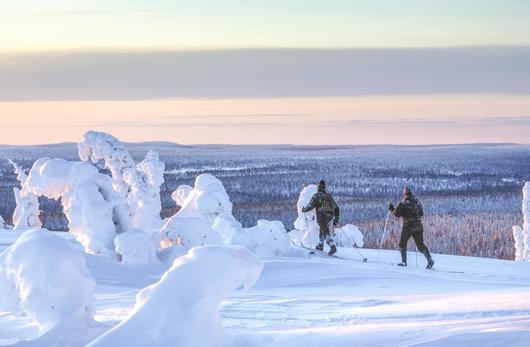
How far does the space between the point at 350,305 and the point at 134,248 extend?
6.10 metres

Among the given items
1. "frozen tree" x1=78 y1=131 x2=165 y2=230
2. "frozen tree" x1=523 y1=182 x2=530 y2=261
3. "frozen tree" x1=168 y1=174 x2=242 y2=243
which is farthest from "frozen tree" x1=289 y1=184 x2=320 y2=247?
"frozen tree" x1=523 y1=182 x2=530 y2=261

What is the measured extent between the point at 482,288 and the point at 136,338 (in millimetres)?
7318

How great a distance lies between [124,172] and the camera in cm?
2078

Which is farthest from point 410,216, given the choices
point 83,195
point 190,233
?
point 83,195

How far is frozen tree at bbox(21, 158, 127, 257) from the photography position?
54.3 ft

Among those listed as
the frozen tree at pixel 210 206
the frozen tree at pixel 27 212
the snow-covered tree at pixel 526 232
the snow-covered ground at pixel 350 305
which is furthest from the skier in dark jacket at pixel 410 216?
the frozen tree at pixel 27 212

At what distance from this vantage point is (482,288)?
43.5 feet

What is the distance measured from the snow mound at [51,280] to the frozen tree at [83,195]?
24.7ft

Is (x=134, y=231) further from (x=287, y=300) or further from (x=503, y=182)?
(x=503, y=182)

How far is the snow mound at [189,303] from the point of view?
7.44 m

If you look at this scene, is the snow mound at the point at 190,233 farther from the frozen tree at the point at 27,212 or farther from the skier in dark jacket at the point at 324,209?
the frozen tree at the point at 27,212

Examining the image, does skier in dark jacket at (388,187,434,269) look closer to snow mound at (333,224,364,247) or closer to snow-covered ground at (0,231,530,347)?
snow-covered ground at (0,231,530,347)

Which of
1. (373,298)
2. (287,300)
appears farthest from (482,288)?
(287,300)

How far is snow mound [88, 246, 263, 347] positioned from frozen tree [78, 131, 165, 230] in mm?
9936
